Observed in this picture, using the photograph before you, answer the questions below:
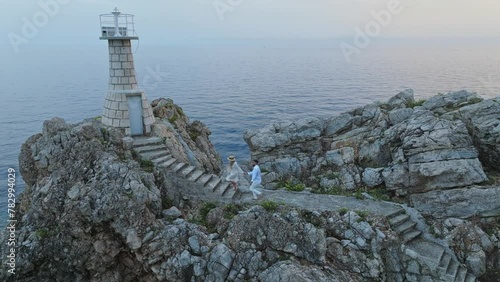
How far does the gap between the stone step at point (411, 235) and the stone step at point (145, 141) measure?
15.1m

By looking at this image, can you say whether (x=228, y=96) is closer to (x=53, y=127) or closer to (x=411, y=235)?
(x=53, y=127)

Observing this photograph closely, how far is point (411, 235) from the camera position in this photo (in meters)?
18.0

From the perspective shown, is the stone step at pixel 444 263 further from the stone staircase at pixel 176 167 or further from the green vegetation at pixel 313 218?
the stone staircase at pixel 176 167

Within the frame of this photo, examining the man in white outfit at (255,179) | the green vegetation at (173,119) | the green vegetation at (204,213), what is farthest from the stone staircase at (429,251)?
the green vegetation at (173,119)

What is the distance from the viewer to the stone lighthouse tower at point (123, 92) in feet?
78.2

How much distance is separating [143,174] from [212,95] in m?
61.8

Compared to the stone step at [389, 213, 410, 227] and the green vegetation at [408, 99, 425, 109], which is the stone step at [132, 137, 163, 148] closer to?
the stone step at [389, 213, 410, 227]

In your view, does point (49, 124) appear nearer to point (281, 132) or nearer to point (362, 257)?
point (281, 132)

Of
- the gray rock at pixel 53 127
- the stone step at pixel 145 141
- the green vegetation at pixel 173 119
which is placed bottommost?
the stone step at pixel 145 141

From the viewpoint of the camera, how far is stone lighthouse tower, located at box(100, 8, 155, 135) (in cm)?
2384

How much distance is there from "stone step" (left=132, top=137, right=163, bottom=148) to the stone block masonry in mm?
1181

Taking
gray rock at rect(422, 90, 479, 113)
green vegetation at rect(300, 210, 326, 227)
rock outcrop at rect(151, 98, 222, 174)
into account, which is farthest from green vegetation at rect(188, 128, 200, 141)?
gray rock at rect(422, 90, 479, 113)

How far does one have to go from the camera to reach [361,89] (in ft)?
271

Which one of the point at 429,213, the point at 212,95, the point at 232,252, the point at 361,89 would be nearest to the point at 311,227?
the point at 232,252
